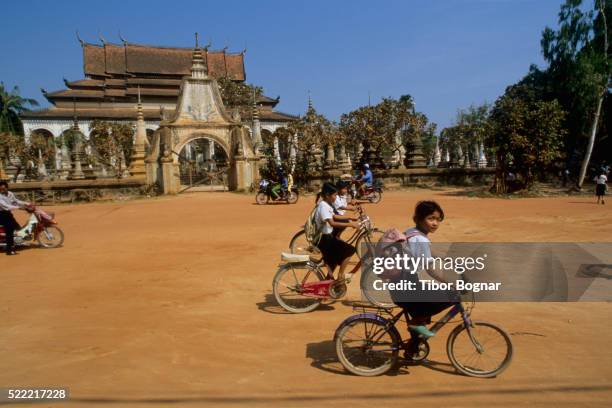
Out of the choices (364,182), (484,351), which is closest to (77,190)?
(364,182)

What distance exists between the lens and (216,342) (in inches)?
162

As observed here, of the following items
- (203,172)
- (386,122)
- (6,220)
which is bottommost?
(6,220)

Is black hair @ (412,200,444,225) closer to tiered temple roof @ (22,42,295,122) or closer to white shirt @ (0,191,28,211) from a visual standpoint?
white shirt @ (0,191,28,211)

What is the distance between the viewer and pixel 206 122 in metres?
22.7

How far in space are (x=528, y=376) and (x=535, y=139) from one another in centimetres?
1805

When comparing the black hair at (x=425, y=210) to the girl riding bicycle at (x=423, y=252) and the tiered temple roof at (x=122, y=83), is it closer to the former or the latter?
the girl riding bicycle at (x=423, y=252)

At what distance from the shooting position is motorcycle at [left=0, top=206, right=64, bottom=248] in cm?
864

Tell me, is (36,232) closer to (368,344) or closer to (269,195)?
(368,344)

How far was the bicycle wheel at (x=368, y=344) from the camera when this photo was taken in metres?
3.48

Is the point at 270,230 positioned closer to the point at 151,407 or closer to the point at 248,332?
the point at 248,332

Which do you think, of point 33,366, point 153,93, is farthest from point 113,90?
point 33,366

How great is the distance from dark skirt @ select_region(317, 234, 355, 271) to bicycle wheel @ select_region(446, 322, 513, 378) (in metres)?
1.68

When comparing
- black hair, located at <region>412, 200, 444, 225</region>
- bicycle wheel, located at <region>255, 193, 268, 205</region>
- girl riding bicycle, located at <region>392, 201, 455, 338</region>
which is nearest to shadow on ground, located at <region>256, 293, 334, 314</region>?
girl riding bicycle, located at <region>392, 201, 455, 338</region>

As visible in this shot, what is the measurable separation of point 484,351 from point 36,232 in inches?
361
